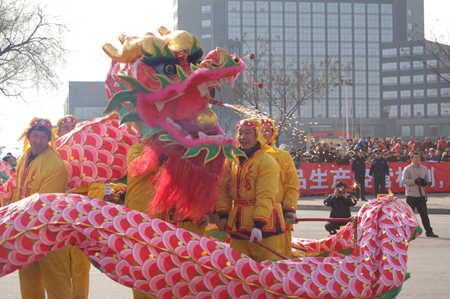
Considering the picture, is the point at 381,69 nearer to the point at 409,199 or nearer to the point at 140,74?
the point at 409,199

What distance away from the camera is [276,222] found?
428 centimetres

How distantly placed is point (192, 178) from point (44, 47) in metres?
12.6

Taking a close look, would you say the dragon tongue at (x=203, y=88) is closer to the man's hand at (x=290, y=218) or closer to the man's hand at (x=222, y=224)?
the man's hand at (x=222, y=224)

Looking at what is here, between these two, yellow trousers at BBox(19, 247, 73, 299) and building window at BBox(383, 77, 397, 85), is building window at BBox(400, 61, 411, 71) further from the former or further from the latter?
yellow trousers at BBox(19, 247, 73, 299)

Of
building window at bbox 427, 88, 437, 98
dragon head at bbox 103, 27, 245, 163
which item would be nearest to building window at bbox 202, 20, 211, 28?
building window at bbox 427, 88, 437, 98

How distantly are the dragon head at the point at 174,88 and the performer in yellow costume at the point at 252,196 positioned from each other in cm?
64

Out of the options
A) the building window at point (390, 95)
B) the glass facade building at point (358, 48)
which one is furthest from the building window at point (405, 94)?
the building window at point (390, 95)

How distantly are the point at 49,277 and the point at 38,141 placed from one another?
3.86 ft

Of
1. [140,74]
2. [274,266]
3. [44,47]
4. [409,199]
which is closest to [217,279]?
Answer: [274,266]

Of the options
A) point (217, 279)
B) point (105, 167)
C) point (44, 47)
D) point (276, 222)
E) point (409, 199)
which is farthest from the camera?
point (44, 47)

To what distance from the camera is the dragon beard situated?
343 centimetres

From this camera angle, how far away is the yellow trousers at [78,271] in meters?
4.55

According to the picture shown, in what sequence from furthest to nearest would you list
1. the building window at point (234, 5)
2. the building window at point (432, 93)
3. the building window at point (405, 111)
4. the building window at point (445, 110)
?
the building window at point (234, 5)
the building window at point (405, 111)
the building window at point (432, 93)
the building window at point (445, 110)

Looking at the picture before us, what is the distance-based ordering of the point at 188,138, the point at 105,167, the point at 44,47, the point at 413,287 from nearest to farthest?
the point at 188,138 → the point at 105,167 → the point at 413,287 → the point at 44,47
